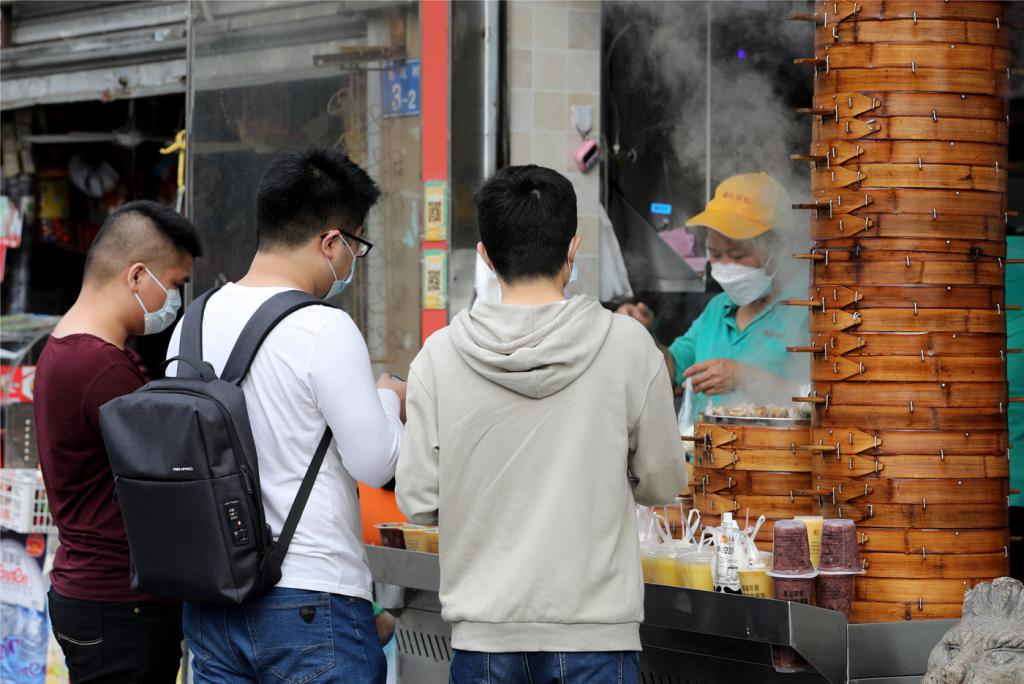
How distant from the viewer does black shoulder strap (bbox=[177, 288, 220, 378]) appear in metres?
2.85

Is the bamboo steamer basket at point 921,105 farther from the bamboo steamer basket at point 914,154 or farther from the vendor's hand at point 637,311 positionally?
the vendor's hand at point 637,311

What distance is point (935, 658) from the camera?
2898 mm

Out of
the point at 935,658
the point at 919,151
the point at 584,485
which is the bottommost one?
the point at 935,658

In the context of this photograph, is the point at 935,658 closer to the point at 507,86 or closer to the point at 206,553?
the point at 206,553

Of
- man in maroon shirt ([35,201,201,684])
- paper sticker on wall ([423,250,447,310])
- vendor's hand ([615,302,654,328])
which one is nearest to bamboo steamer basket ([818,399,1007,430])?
man in maroon shirt ([35,201,201,684])

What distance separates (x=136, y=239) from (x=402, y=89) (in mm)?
2468

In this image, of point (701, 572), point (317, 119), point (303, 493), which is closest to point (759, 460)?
point (701, 572)

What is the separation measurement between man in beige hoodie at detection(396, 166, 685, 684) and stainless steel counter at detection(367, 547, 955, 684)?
0.71 m

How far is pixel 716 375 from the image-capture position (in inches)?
188

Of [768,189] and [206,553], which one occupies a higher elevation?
[768,189]

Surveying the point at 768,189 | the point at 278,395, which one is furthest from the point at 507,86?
the point at 278,395

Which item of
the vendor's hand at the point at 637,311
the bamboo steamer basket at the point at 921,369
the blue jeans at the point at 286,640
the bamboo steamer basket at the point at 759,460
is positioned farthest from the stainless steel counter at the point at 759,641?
the vendor's hand at the point at 637,311

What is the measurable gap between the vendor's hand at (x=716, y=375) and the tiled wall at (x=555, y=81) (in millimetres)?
1199

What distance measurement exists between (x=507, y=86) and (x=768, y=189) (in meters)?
1.34
